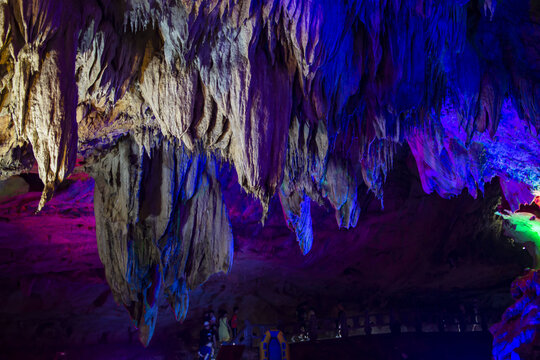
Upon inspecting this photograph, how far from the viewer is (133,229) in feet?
15.1

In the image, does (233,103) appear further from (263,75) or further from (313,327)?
(313,327)

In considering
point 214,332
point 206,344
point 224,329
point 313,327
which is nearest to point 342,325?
point 313,327

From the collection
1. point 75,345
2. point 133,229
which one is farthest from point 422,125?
point 75,345

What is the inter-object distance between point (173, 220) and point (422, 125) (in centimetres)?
287

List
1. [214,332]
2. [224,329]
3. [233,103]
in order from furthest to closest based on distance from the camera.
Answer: [224,329] < [214,332] < [233,103]

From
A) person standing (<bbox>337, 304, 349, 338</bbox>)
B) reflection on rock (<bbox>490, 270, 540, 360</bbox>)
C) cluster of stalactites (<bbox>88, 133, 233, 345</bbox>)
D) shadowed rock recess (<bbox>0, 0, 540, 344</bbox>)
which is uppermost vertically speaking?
shadowed rock recess (<bbox>0, 0, 540, 344</bbox>)

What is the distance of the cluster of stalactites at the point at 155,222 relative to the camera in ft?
14.3

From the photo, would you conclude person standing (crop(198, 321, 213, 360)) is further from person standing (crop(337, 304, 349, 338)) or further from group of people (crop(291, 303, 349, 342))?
person standing (crop(337, 304, 349, 338))

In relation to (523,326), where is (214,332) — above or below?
below

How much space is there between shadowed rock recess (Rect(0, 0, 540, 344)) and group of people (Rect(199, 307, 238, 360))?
158 inches

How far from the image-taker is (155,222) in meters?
4.53

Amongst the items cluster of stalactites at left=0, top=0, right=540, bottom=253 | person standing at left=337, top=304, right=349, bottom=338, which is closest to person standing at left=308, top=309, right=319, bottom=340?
person standing at left=337, top=304, right=349, bottom=338

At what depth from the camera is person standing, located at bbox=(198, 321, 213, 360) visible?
8.59 metres

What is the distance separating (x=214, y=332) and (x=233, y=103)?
766 centimetres
